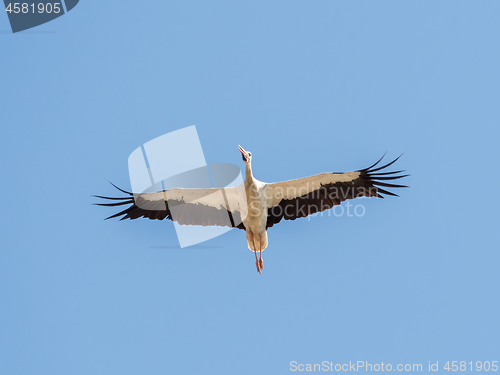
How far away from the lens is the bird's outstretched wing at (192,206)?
928 centimetres

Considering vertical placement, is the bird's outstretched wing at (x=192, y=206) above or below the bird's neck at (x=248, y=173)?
below

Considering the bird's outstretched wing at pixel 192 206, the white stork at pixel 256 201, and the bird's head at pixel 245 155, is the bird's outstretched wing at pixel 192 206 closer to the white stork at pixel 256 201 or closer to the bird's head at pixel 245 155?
the white stork at pixel 256 201

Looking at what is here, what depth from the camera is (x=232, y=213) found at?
9672 mm

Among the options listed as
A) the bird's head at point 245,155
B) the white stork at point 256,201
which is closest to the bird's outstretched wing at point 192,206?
the white stork at point 256,201

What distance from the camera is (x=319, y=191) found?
9.27 metres

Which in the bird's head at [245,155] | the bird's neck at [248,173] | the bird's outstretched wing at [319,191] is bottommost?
the bird's outstretched wing at [319,191]

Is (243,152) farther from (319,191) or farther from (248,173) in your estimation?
(319,191)

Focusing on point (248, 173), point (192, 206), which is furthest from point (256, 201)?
point (192, 206)

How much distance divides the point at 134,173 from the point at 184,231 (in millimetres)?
1616

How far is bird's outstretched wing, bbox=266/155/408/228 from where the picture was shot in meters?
8.89

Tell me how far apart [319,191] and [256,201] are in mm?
1247

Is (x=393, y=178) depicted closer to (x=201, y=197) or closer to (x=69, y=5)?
(x=201, y=197)

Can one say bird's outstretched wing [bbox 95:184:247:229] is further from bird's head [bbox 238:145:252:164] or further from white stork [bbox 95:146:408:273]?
bird's head [bbox 238:145:252:164]

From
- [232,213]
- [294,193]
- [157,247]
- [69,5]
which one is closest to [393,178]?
[294,193]
